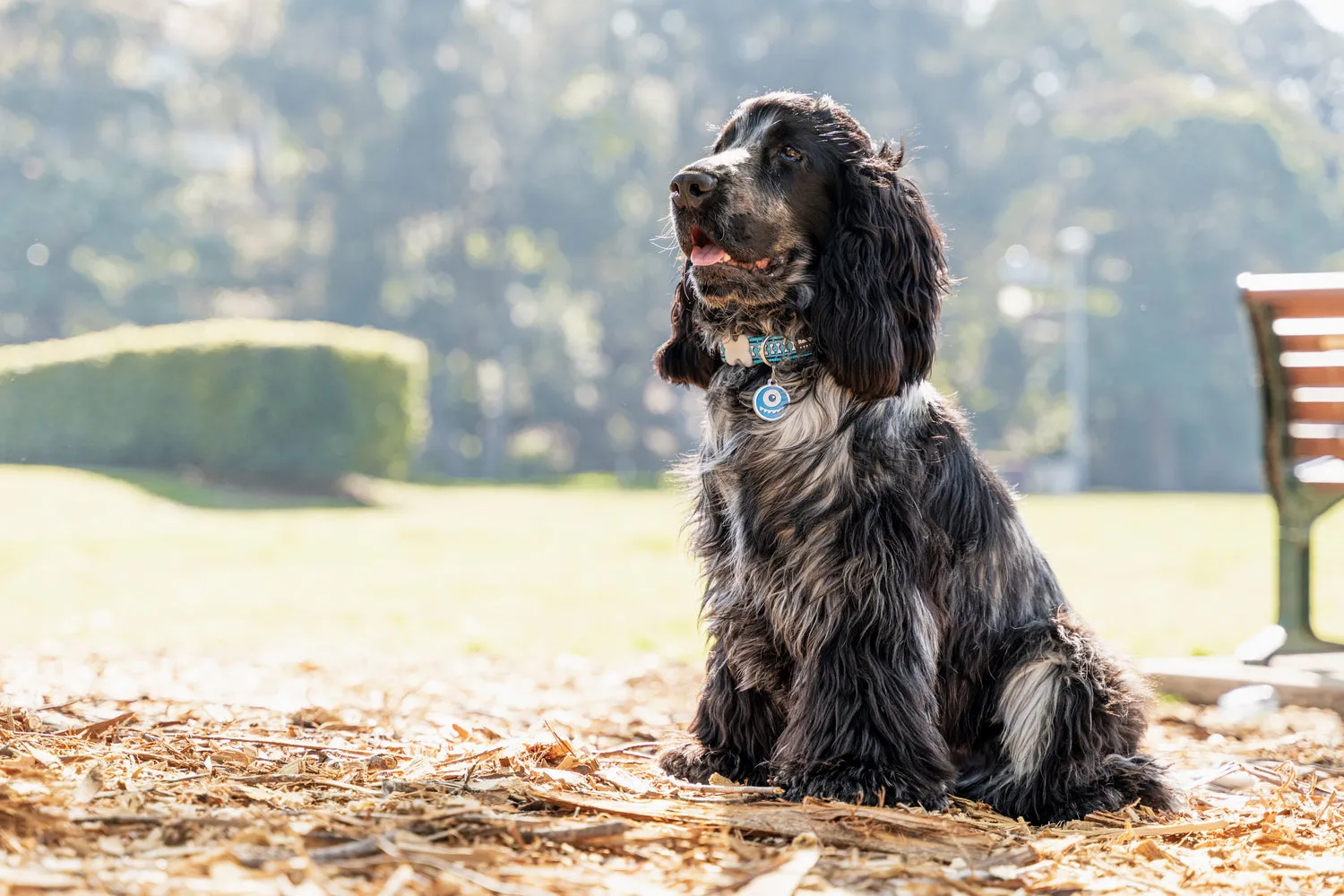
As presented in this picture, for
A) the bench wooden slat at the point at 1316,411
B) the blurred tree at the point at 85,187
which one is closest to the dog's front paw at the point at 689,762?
the bench wooden slat at the point at 1316,411

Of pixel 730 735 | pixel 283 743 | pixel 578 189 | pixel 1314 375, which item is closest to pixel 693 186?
pixel 730 735

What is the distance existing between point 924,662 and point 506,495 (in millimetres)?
21771

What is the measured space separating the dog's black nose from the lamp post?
34688mm

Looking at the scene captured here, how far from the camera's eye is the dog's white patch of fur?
316 cm

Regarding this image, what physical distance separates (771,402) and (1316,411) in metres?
3.26

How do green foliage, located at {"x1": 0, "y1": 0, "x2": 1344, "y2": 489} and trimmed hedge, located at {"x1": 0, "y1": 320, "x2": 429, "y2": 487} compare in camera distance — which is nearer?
trimmed hedge, located at {"x1": 0, "y1": 320, "x2": 429, "y2": 487}

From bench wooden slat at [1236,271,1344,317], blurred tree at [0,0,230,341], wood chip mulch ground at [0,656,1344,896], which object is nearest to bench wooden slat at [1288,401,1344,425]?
bench wooden slat at [1236,271,1344,317]

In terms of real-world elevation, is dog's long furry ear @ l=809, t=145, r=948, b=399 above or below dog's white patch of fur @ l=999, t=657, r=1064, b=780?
above

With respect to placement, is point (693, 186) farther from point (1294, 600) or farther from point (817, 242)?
point (1294, 600)

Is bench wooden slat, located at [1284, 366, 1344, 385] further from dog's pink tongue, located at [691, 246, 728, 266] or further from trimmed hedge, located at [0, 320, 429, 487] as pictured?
trimmed hedge, located at [0, 320, 429, 487]

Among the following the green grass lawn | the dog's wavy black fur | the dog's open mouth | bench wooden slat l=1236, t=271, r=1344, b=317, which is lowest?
the green grass lawn

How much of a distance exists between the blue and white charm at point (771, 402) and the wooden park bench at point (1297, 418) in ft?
9.99

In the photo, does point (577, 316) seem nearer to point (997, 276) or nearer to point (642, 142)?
point (642, 142)

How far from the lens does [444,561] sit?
1345 cm
